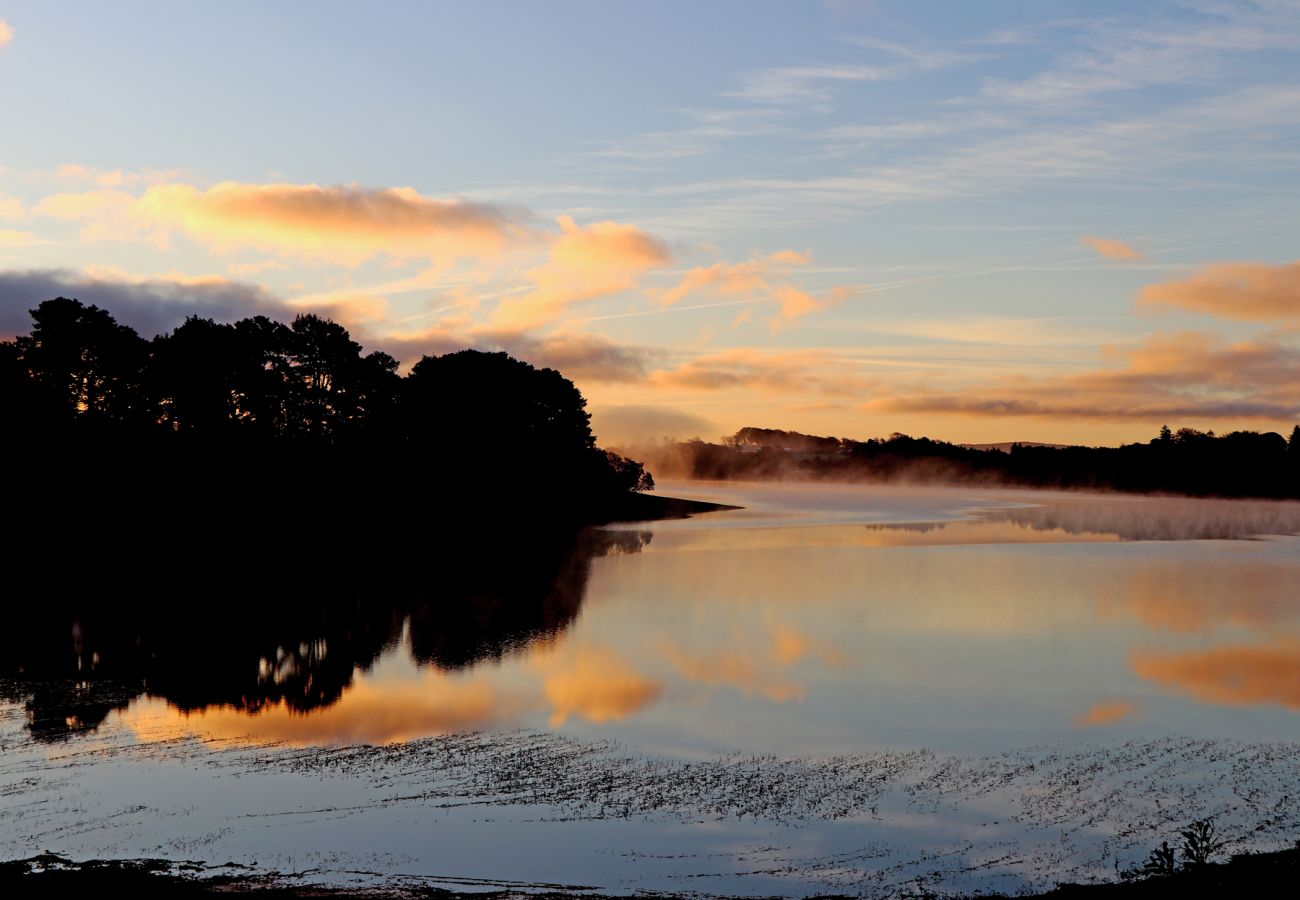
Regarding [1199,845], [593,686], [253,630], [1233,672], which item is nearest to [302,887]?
[1199,845]

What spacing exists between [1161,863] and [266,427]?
8670cm

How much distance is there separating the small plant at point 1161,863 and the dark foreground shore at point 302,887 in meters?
0.33

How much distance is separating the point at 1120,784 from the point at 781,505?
445ft

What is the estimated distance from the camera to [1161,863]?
1755 centimetres

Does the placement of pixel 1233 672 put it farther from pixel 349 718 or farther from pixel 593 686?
pixel 349 718

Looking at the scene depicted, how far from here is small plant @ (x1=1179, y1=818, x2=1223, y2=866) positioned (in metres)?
16.8

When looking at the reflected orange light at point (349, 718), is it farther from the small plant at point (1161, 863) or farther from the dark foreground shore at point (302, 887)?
the small plant at point (1161, 863)

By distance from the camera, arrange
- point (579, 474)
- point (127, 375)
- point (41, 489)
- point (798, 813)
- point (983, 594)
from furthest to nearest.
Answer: point (579, 474), point (127, 375), point (41, 489), point (983, 594), point (798, 813)

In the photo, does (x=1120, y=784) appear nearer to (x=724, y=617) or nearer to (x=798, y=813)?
(x=798, y=813)

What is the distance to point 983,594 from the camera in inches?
2069

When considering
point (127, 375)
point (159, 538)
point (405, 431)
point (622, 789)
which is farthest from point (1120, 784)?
point (405, 431)

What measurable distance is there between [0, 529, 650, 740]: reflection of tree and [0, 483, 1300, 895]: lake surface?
0.24 metres

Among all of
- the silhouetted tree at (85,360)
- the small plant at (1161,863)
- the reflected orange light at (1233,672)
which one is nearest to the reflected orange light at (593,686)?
the small plant at (1161,863)

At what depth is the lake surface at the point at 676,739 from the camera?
61.0 feet
